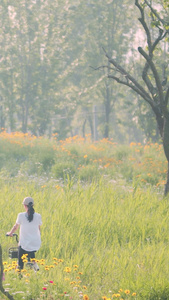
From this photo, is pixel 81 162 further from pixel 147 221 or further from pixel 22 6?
pixel 22 6

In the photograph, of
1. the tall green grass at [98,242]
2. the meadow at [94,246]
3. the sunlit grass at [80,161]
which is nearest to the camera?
the meadow at [94,246]

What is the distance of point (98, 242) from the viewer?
851 cm

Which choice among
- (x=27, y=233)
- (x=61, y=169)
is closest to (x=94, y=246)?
(x=27, y=233)

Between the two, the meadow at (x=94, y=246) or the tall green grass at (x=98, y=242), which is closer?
the meadow at (x=94, y=246)

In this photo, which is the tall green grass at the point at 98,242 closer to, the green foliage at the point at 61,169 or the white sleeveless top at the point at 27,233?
the white sleeveless top at the point at 27,233

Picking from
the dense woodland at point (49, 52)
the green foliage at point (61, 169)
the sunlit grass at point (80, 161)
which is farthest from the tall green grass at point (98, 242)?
the dense woodland at point (49, 52)

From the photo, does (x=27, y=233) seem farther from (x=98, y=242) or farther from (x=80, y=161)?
(x=80, y=161)

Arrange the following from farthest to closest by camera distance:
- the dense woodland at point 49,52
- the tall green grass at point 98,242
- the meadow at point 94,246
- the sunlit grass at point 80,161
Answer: the dense woodland at point 49,52, the sunlit grass at point 80,161, the tall green grass at point 98,242, the meadow at point 94,246

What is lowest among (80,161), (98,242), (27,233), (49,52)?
(98,242)

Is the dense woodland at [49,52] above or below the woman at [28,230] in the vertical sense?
above

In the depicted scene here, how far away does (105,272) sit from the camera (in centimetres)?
701

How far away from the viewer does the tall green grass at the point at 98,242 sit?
20.7 feet

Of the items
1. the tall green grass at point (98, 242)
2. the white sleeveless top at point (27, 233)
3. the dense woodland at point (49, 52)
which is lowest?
the tall green grass at point (98, 242)

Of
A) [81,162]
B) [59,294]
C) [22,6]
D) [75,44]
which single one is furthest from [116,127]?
[59,294]
